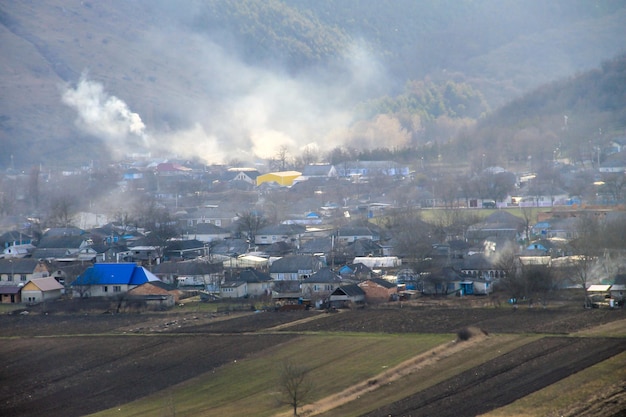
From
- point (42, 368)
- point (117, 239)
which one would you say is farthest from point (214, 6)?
point (42, 368)

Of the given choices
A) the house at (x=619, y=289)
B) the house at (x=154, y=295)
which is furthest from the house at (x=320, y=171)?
the house at (x=619, y=289)

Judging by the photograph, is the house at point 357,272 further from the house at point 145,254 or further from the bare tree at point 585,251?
the house at point 145,254

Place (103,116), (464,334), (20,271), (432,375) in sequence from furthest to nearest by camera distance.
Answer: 1. (103,116)
2. (20,271)
3. (464,334)
4. (432,375)

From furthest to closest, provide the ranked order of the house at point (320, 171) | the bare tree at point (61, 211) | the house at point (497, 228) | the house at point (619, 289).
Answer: the house at point (320, 171) → the bare tree at point (61, 211) → the house at point (497, 228) → the house at point (619, 289)

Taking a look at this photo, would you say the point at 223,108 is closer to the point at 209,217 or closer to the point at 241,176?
the point at 241,176

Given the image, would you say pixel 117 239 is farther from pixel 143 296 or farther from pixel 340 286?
pixel 340 286

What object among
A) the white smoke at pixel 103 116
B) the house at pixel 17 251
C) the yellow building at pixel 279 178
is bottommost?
the house at pixel 17 251

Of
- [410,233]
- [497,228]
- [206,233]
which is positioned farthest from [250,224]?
[497,228]
